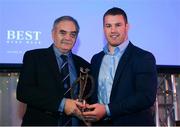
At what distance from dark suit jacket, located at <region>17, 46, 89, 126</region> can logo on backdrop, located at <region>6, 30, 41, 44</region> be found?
29cm

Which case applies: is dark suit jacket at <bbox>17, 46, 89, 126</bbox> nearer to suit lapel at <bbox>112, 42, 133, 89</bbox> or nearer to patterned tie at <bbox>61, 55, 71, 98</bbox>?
patterned tie at <bbox>61, 55, 71, 98</bbox>

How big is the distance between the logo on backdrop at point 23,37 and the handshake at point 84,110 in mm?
649

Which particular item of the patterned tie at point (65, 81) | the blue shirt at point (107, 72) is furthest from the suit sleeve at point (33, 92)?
the blue shirt at point (107, 72)

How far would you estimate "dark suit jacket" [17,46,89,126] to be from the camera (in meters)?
1.81

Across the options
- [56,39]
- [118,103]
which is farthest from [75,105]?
[56,39]

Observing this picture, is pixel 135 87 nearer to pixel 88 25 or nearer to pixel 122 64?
pixel 122 64

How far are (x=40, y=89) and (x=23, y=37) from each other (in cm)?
53

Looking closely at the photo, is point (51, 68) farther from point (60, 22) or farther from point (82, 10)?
point (82, 10)

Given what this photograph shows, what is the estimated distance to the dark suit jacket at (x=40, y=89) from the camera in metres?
1.81

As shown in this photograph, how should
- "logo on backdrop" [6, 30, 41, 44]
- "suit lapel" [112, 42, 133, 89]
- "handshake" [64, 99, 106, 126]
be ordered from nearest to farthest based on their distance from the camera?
"handshake" [64, 99, 106, 126], "suit lapel" [112, 42, 133, 89], "logo on backdrop" [6, 30, 41, 44]

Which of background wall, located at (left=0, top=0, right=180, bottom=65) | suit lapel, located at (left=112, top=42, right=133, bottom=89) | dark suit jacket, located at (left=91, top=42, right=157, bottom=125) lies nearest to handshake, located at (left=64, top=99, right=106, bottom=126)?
dark suit jacket, located at (left=91, top=42, right=157, bottom=125)

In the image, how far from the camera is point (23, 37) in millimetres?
2260

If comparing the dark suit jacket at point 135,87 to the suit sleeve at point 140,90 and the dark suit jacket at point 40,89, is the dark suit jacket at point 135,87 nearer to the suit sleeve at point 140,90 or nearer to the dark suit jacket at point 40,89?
the suit sleeve at point 140,90

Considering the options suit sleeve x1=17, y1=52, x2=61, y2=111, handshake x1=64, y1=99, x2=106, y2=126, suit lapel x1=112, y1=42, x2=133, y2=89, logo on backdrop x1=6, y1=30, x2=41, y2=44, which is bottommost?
handshake x1=64, y1=99, x2=106, y2=126
